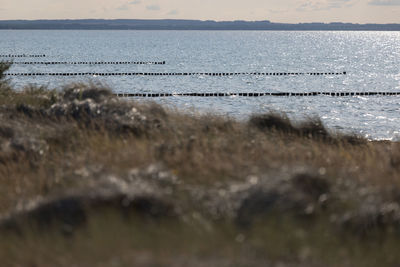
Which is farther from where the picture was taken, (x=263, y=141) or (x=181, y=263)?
(x=263, y=141)

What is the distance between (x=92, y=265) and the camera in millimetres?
5199

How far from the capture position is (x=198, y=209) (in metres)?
6.53

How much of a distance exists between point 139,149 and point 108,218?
298 centimetres

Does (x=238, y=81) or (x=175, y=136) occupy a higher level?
(x=175, y=136)

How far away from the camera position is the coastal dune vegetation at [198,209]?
5559mm

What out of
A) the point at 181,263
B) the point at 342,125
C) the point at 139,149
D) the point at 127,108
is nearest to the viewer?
the point at 181,263

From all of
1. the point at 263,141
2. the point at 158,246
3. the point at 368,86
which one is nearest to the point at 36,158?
the point at 263,141

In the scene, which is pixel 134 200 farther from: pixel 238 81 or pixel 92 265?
pixel 238 81

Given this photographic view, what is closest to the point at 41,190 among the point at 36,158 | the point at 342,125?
the point at 36,158

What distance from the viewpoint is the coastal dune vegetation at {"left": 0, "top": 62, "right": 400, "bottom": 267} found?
18.2ft

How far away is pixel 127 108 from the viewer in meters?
13.2

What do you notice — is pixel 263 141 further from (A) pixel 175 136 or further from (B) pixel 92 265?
(B) pixel 92 265

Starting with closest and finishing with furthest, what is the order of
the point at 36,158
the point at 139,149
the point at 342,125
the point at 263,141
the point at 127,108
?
the point at 139,149
the point at 36,158
the point at 263,141
the point at 127,108
the point at 342,125

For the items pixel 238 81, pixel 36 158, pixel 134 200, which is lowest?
pixel 238 81
